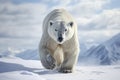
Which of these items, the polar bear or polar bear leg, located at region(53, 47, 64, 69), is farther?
polar bear leg, located at region(53, 47, 64, 69)

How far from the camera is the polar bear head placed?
35.0ft

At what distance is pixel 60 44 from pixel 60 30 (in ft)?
3.06

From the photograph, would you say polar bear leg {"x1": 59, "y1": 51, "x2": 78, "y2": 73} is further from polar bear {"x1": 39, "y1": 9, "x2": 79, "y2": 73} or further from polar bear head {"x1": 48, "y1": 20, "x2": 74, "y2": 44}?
polar bear head {"x1": 48, "y1": 20, "x2": 74, "y2": 44}

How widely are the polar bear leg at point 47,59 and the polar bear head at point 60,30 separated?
1.93 ft

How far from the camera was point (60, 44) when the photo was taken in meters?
Answer: 11.7

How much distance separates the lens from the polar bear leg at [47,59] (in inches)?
427

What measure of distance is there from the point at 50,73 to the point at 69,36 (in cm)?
174

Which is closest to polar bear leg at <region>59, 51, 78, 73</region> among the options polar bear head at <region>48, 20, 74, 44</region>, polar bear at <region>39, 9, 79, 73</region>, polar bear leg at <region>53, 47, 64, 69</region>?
polar bear at <region>39, 9, 79, 73</region>

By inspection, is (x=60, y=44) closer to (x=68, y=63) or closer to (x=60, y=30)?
(x=68, y=63)

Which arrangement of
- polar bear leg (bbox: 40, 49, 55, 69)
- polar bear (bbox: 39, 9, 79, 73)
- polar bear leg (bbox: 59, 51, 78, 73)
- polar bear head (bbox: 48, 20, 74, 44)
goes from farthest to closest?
polar bear leg (bbox: 59, 51, 78, 73) → polar bear (bbox: 39, 9, 79, 73) → polar bear leg (bbox: 40, 49, 55, 69) → polar bear head (bbox: 48, 20, 74, 44)

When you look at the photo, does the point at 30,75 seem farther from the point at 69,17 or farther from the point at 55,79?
the point at 69,17

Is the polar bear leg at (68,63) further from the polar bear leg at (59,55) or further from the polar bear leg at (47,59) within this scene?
the polar bear leg at (47,59)

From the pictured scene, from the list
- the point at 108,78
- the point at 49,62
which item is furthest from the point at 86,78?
the point at 49,62

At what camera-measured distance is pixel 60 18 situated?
39.0ft
